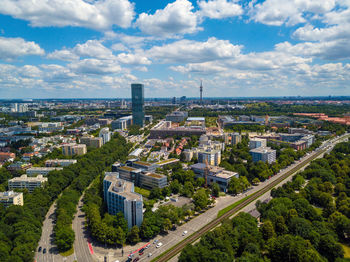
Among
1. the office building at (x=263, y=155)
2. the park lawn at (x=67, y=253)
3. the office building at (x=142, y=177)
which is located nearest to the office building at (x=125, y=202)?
the park lawn at (x=67, y=253)

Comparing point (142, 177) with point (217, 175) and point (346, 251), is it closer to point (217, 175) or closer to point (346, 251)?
point (217, 175)

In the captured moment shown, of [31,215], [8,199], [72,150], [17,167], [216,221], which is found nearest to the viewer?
[31,215]

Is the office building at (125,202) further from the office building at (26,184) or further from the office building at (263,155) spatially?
the office building at (263,155)

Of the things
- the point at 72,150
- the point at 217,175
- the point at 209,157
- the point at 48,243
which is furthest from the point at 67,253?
the point at 72,150

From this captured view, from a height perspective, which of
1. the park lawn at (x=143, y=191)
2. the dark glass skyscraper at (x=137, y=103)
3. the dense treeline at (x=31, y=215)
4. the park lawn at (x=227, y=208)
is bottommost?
the park lawn at (x=227, y=208)

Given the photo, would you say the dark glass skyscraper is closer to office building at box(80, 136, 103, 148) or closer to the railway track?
office building at box(80, 136, 103, 148)

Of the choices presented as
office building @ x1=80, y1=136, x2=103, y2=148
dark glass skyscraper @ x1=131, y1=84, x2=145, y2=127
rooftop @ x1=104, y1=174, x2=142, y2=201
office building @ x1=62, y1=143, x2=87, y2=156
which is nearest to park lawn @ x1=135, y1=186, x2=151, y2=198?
rooftop @ x1=104, y1=174, x2=142, y2=201
